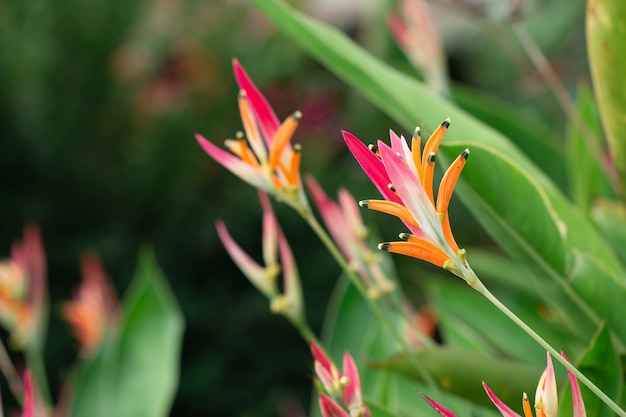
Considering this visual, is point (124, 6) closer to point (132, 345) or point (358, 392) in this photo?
point (132, 345)

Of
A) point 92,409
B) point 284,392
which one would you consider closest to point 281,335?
point 284,392

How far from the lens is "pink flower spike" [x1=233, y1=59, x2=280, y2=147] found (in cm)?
46

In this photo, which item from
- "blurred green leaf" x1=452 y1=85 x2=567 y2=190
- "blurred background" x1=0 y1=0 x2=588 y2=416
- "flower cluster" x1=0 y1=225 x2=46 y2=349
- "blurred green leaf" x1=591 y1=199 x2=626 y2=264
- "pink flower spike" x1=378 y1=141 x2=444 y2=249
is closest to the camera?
"pink flower spike" x1=378 y1=141 x2=444 y2=249

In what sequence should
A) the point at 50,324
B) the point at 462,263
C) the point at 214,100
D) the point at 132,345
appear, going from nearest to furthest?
the point at 462,263
the point at 132,345
the point at 50,324
the point at 214,100

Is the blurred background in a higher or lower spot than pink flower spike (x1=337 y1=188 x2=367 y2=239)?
lower

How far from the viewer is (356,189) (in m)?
2.27

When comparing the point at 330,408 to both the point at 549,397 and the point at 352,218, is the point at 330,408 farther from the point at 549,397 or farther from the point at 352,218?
the point at 352,218

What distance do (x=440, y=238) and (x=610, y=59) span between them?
29 centimetres

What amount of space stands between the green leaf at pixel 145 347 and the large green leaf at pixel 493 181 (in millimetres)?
361

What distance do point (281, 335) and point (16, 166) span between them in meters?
0.79

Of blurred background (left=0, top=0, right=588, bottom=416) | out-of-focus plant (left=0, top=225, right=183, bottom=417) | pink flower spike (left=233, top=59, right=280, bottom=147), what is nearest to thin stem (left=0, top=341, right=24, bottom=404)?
out-of-focus plant (left=0, top=225, right=183, bottom=417)

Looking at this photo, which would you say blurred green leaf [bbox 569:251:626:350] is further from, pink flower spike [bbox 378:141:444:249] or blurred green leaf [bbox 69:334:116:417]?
blurred green leaf [bbox 69:334:116:417]

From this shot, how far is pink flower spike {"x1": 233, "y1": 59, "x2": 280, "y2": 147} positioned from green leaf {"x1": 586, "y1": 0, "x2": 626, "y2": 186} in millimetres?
238

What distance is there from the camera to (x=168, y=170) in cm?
212
